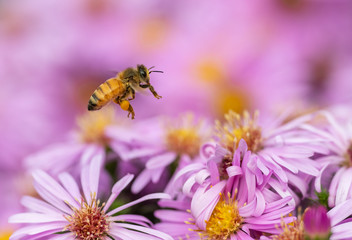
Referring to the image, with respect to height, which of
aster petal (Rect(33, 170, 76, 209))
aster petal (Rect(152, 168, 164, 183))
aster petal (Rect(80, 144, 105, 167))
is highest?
aster petal (Rect(80, 144, 105, 167))

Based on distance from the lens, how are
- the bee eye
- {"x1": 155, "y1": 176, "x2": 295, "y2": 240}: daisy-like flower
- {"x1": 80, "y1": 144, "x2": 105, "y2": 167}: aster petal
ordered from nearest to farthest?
{"x1": 155, "y1": 176, "x2": 295, "y2": 240}: daisy-like flower
the bee eye
{"x1": 80, "y1": 144, "x2": 105, "y2": 167}: aster petal

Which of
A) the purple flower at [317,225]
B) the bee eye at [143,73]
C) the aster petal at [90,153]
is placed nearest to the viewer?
the purple flower at [317,225]

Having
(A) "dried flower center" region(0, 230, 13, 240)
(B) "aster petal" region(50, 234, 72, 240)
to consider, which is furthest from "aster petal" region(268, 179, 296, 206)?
(A) "dried flower center" region(0, 230, 13, 240)

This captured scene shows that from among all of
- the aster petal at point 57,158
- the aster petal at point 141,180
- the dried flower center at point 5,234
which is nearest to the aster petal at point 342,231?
the aster petal at point 141,180

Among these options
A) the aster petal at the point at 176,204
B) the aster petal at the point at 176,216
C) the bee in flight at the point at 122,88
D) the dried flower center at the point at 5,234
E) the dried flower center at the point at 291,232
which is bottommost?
the dried flower center at the point at 291,232

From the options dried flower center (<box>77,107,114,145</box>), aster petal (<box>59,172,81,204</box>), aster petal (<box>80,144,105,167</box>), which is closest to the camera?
aster petal (<box>59,172,81,204</box>)

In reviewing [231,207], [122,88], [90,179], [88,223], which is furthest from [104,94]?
[231,207]

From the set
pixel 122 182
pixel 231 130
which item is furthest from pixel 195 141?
pixel 122 182

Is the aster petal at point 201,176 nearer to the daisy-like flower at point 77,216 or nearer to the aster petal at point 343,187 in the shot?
the daisy-like flower at point 77,216

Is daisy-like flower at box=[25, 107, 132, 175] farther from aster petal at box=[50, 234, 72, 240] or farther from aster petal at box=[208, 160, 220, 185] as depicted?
aster petal at box=[208, 160, 220, 185]
